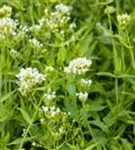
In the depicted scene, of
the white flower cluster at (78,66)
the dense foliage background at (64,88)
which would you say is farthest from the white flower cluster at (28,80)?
the white flower cluster at (78,66)

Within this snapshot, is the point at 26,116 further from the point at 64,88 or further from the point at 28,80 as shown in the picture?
the point at 64,88

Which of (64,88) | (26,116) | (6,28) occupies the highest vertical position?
(6,28)

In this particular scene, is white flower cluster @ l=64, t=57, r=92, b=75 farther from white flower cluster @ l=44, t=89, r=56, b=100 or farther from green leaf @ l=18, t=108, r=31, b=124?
green leaf @ l=18, t=108, r=31, b=124

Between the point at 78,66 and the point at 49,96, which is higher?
the point at 78,66

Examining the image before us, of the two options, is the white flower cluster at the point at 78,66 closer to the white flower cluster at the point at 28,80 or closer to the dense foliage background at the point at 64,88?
the dense foliage background at the point at 64,88

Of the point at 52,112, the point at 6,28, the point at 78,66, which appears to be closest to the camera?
Answer: the point at 52,112

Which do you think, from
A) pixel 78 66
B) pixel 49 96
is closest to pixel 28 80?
pixel 49 96

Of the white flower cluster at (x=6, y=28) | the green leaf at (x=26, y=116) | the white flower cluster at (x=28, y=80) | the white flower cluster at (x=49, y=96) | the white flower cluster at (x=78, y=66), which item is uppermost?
the white flower cluster at (x=6, y=28)

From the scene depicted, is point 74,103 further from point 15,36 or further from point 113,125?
point 15,36

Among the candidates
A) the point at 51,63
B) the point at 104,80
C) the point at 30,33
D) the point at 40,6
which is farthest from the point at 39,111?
the point at 40,6
